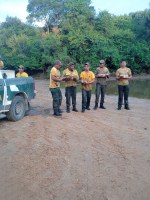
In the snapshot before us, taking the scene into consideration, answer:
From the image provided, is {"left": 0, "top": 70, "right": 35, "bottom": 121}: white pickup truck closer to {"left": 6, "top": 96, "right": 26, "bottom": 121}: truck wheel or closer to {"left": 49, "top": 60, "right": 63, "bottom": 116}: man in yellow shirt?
{"left": 6, "top": 96, "right": 26, "bottom": 121}: truck wheel

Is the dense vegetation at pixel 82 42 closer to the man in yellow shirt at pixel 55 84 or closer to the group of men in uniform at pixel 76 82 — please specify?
the group of men in uniform at pixel 76 82

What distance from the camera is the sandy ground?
512cm

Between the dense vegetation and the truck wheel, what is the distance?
19.8 meters

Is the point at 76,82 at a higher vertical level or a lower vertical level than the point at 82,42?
lower

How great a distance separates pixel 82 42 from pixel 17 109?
889 inches

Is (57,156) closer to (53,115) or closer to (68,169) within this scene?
(68,169)

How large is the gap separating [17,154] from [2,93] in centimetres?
318

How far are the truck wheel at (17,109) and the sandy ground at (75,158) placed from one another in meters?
0.24

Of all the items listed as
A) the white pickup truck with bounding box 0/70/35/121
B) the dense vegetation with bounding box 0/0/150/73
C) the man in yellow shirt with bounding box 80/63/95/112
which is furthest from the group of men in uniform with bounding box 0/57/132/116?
the dense vegetation with bounding box 0/0/150/73

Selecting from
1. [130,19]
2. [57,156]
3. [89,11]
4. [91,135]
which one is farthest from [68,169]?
[130,19]

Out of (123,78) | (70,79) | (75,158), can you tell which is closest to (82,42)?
(123,78)

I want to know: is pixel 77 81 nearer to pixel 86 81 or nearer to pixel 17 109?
pixel 86 81

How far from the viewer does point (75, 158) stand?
258 inches

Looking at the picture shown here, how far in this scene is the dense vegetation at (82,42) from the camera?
3180cm
